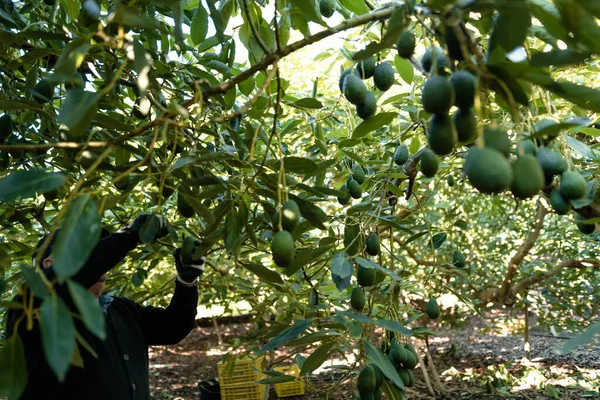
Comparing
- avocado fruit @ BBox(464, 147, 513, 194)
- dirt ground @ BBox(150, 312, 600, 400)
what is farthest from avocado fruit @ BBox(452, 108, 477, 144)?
dirt ground @ BBox(150, 312, 600, 400)

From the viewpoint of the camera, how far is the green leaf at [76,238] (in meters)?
0.59

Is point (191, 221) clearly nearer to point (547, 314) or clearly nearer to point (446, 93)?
point (446, 93)

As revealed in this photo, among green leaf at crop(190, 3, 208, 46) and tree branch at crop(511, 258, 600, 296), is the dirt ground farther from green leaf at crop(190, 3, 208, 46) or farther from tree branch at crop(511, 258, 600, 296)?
green leaf at crop(190, 3, 208, 46)

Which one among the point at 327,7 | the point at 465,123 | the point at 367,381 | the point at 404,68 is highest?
the point at 327,7

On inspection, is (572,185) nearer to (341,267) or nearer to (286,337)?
(341,267)

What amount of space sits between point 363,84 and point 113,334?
1.55 meters

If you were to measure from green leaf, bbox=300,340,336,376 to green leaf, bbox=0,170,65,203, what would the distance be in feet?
3.00

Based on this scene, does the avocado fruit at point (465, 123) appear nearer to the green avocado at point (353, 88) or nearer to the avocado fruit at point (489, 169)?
the avocado fruit at point (489, 169)

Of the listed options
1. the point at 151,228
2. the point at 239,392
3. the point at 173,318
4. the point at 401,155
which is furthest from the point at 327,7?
the point at 239,392

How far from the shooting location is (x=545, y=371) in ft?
17.0

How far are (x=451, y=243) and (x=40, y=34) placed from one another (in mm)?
4135

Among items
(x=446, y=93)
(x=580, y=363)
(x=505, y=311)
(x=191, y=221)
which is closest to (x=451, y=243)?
(x=580, y=363)

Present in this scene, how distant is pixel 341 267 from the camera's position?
1232 millimetres

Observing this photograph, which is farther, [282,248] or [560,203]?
[560,203]
